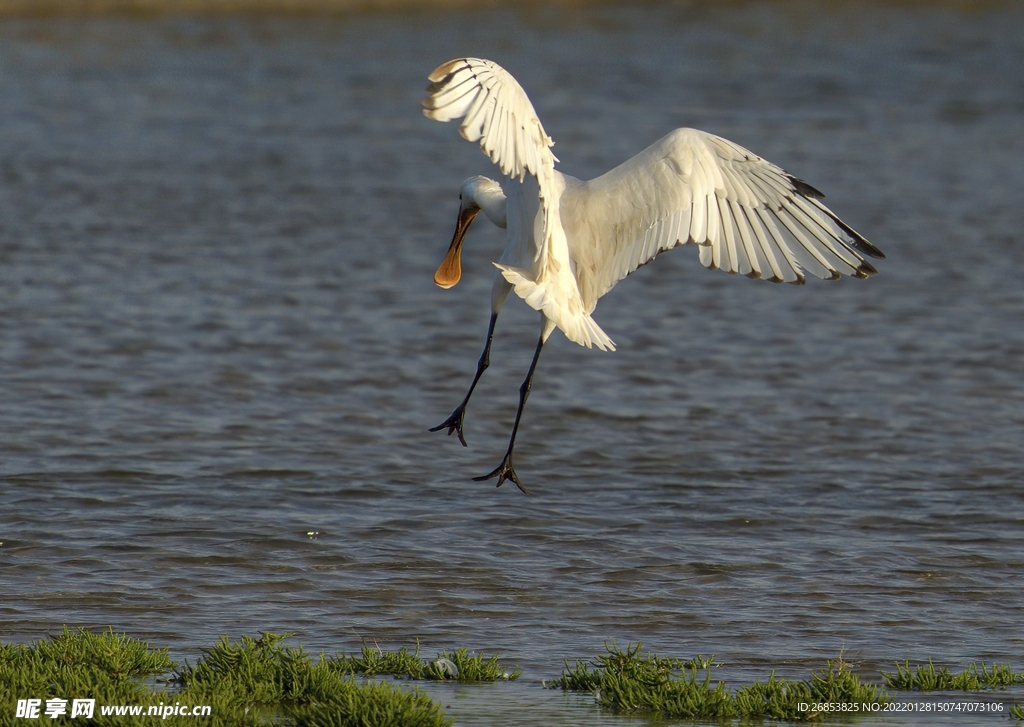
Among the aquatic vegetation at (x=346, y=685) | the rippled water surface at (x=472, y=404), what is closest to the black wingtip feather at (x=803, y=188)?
the rippled water surface at (x=472, y=404)

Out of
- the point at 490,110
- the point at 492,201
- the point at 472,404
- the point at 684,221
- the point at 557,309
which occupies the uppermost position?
the point at 490,110

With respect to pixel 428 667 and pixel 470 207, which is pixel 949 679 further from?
pixel 470 207

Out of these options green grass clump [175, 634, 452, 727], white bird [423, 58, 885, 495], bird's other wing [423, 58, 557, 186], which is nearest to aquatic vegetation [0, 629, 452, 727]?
green grass clump [175, 634, 452, 727]

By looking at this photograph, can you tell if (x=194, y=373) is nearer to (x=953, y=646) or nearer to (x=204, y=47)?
(x=953, y=646)

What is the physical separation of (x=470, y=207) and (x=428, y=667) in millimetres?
3129

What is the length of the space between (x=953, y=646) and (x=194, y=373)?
702cm

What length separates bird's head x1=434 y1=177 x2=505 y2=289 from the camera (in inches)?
346

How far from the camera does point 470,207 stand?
9172mm

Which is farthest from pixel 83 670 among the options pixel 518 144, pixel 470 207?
pixel 470 207

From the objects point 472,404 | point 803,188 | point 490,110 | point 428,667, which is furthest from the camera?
point 472,404

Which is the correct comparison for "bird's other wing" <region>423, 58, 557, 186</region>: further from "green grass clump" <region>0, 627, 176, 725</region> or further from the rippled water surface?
"green grass clump" <region>0, 627, 176, 725</region>

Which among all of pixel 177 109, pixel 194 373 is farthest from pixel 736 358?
pixel 177 109

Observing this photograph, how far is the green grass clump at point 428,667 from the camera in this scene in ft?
22.3

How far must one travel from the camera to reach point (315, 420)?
12.0 meters
